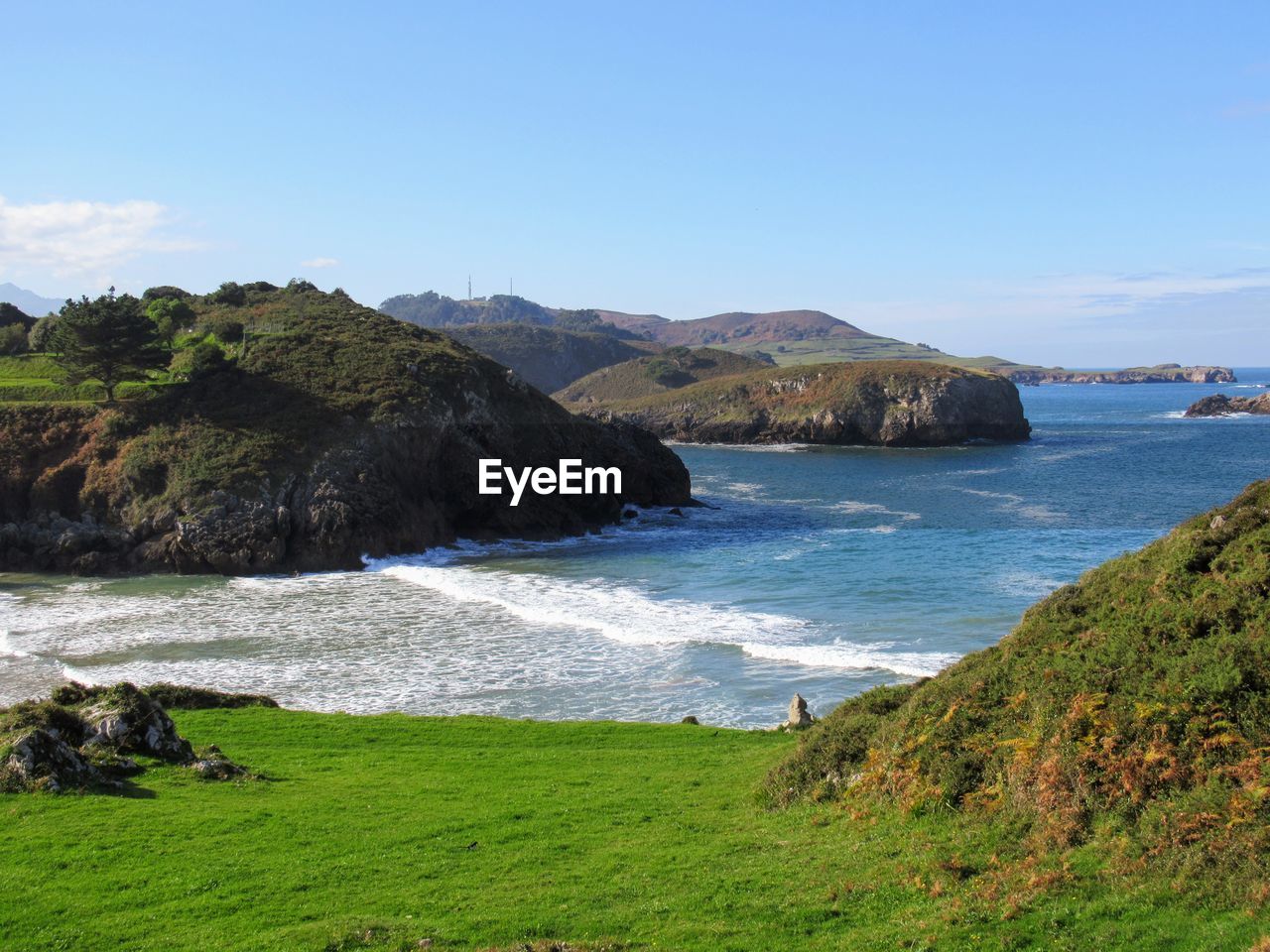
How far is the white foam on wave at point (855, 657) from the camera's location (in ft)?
92.6

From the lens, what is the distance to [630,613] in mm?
36531

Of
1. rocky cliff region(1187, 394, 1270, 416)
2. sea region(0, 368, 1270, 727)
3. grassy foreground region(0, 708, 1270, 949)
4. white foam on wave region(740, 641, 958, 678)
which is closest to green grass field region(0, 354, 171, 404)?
sea region(0, 368, 1270, 727)

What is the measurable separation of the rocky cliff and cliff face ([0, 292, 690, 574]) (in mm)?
106838

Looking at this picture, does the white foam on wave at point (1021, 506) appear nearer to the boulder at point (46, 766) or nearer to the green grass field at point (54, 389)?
the green grass field at point (54, 389)

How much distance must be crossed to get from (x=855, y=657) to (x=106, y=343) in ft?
145

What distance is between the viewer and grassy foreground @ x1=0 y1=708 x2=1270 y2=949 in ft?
34.0

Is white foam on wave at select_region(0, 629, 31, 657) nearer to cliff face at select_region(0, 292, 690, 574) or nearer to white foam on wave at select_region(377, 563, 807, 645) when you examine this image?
cliff face at select_region(0, 292, 690, 574)

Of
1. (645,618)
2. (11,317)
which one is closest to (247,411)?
(645,618)

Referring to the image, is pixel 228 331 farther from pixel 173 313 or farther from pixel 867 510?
pixel 867 510

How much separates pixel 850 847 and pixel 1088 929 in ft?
11.6

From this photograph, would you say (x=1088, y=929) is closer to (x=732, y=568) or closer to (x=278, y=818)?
(x=278, y=818)

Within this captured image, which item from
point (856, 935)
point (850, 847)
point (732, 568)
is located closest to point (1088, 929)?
point (856, 935)

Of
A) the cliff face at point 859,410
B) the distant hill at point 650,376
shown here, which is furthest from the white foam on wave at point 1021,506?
the distant hill at point 650,376

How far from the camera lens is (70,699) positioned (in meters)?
18.8
